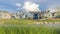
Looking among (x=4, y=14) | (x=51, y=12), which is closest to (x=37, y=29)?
(x=4, y=14)

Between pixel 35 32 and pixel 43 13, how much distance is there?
2620cm

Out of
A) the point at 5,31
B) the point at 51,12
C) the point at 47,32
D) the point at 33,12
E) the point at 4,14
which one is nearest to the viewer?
the point at 5,31

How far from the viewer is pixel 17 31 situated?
916 cm

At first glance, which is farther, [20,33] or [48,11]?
[48,11]

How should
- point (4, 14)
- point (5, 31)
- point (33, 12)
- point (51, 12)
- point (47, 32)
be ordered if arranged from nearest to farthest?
point (5, 31), point (47, 32), point (4, 14), point (33, 12), point (51, 12)

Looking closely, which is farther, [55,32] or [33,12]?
[33,12]

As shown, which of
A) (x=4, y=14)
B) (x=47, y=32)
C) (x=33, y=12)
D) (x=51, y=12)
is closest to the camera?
(x=47, y=32)

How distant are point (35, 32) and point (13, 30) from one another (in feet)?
3.06

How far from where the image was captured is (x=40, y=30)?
9344 millimetres

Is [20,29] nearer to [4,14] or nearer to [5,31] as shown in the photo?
[5,31]

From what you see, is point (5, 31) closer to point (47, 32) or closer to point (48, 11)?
point (47, 32)

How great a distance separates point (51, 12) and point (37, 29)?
2800 cm

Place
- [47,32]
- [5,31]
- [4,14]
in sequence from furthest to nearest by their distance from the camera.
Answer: [4,14] → [47,32] → [5,31]

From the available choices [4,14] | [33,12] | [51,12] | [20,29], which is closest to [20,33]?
[20,29]
